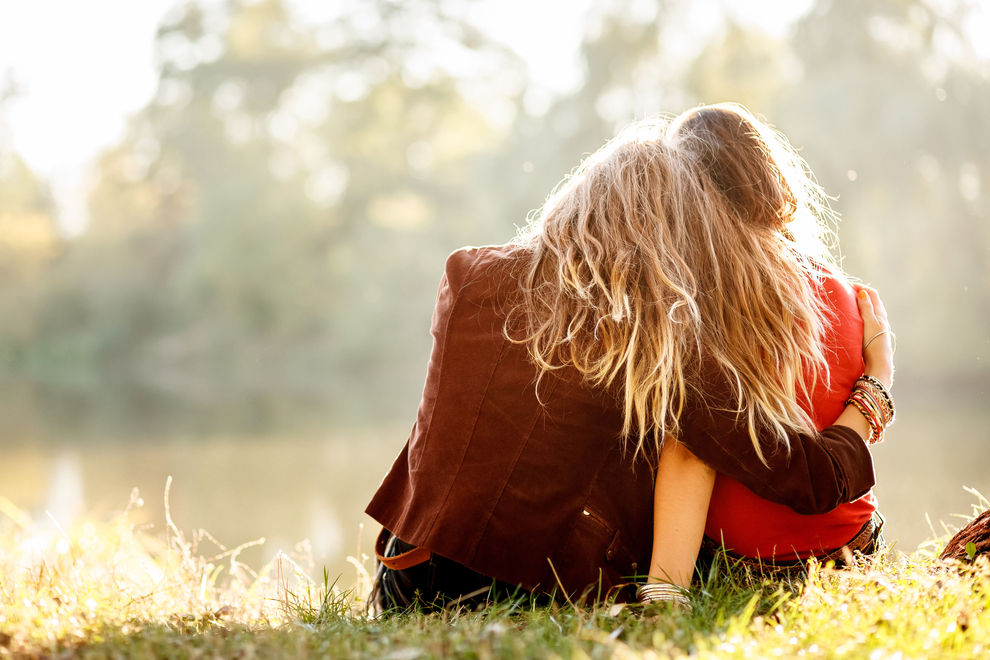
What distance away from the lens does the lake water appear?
4.84 metres

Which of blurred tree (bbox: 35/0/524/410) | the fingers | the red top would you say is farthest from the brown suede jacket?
blurred tree (bbox: 35/0/524/410)

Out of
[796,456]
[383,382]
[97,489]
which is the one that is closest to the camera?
[796,456]

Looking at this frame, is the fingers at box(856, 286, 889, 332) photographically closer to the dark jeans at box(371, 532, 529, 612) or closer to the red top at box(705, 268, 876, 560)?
the red top at box(705, 268, 876, 560)

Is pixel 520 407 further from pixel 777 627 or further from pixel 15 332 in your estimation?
pixel 15 332

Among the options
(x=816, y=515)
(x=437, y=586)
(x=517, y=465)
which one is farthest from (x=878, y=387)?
(x=437, y=586)

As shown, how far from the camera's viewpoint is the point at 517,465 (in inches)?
63.7

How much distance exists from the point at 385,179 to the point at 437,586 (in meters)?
16.5

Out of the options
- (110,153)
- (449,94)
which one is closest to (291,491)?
(449,94)

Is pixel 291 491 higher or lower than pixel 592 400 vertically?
lower

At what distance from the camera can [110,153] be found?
20078mm

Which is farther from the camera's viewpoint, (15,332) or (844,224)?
(15,332)

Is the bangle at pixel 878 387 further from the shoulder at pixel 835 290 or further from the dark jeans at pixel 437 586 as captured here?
the dark jeans at pixel 437 586

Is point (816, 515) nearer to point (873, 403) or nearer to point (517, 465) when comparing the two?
point (873, 403)

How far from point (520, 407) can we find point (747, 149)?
2.17 ft
